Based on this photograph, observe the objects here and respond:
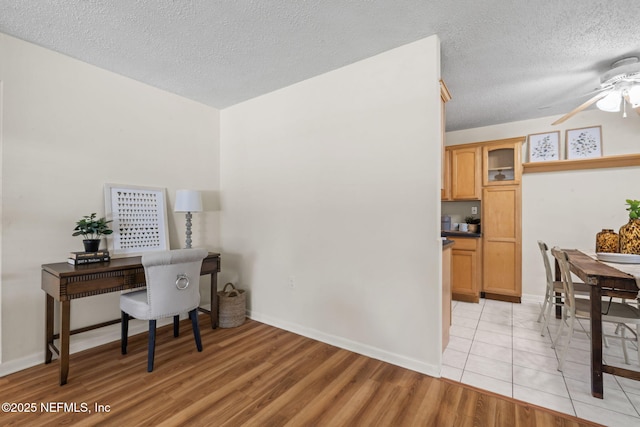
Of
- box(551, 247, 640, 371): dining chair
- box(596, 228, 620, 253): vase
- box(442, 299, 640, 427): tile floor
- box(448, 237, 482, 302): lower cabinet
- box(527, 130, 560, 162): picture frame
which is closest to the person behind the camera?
box(442, 299, 640, 427): tile floor

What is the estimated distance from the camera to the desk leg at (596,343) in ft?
6.15

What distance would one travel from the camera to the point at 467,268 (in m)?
3.93

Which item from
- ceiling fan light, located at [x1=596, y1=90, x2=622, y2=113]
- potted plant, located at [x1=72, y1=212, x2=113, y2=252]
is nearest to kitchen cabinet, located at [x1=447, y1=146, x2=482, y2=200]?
ceiling fan light, located at [x1=596, y1=90, x2=622, y2=113]

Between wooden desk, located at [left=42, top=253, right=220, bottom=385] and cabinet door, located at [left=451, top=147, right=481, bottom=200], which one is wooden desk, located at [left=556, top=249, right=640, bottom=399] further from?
Answer: wooden desk, located at [left=42, top=253, right=220, bottom=385]

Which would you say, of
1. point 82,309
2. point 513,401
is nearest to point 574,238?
point 513,401

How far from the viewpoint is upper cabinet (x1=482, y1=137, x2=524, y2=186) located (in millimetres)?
3811

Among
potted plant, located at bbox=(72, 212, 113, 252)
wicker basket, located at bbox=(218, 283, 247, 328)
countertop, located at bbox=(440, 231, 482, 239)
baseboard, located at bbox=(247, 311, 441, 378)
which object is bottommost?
baseboard, located at bbox=(247, 311, 441, 378)

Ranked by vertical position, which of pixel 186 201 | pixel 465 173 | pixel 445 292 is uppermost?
pixel 465 173

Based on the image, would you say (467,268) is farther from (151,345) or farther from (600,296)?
(151,345)

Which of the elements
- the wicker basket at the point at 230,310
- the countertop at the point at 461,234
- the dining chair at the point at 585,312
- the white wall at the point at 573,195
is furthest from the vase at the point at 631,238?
the wicker basket at the point at 230,310

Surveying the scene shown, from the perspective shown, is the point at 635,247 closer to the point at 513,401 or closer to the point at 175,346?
the point at 513,401

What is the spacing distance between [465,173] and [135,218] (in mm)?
4168

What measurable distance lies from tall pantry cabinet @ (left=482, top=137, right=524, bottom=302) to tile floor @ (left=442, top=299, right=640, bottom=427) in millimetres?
725

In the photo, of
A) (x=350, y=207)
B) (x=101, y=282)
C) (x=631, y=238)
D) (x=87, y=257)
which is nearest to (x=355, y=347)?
(x=350, y=207)
